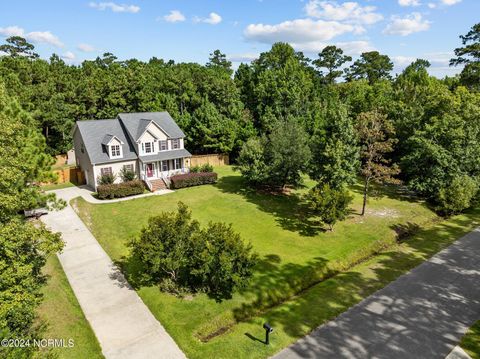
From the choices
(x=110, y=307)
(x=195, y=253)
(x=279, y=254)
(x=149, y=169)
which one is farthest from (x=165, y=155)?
(x=110, y=307)

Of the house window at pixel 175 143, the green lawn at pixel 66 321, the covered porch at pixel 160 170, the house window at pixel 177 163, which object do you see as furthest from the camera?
the house window at pixel 175 143

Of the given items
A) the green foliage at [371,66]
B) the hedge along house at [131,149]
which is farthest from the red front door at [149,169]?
the green foliage at [371,66]

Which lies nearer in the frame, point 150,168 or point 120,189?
point 120,189

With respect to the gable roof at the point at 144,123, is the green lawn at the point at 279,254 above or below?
below

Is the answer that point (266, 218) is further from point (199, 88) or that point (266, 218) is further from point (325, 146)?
point (199, 88)

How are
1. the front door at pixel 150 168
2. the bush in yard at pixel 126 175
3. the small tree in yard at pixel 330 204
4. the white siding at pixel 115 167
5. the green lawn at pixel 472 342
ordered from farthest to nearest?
the front door at pixel 150 168 → the bush in yard at pixel 126 175 → the white siding at pixel 115 167 → the small tree in yard at pixel 330 204 → the green lawn at pixel 472 342

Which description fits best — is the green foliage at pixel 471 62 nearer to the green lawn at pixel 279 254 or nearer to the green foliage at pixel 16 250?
the green lawn at pixel 279 254

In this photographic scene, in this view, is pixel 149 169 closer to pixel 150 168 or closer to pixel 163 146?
pixel 150 168

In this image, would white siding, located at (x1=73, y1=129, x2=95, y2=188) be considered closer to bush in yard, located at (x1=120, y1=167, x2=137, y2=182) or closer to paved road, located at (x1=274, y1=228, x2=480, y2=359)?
bush in yard, located at (x1=120, y1=167, x2=137, y2=182)
